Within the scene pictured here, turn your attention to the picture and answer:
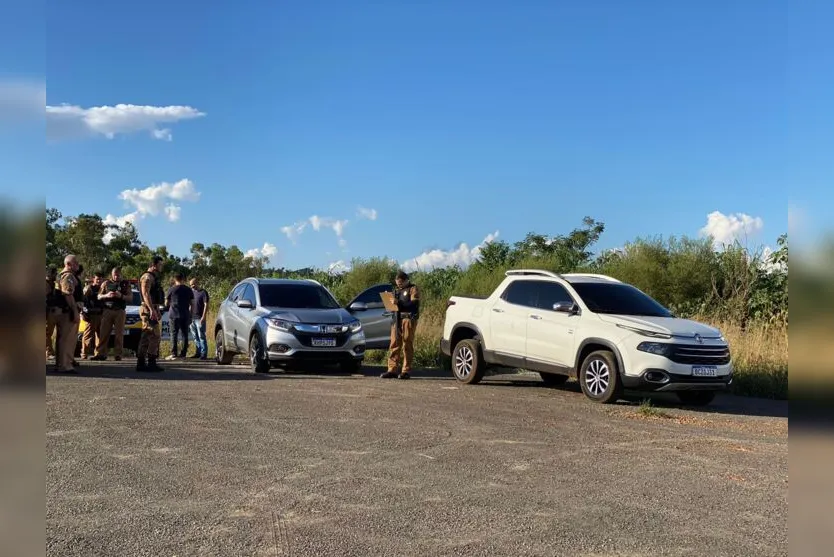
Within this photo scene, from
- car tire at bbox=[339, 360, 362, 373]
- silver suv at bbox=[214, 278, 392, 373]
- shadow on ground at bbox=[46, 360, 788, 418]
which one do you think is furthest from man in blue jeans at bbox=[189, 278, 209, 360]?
car tire at bbox=[339, 360, 362, 373]

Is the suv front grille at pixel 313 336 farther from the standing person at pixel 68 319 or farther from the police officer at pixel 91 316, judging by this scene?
the police officer at pixel 91 316

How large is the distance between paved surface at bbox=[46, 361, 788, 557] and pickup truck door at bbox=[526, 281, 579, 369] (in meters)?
0.97

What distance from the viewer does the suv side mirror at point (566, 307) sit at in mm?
11844

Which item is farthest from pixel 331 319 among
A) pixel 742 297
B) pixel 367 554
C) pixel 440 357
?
pixel 742 297

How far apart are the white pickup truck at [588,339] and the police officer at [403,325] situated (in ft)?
2.28

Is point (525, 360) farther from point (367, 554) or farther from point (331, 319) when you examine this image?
point (367, 554)

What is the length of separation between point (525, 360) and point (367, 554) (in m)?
8.23

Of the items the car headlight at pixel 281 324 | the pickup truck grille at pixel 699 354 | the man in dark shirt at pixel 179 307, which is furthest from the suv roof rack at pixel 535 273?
the man in dark shirt at pixel 179 307

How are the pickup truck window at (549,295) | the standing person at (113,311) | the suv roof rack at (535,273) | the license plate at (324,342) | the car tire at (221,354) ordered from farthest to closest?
the standing person at (113,311) < the car tire at (221,354) < the license plate at (324,342) < the suv roof rack at (535,273) < the pickup truck window at (549,295)

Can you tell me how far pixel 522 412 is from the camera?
1016 cm

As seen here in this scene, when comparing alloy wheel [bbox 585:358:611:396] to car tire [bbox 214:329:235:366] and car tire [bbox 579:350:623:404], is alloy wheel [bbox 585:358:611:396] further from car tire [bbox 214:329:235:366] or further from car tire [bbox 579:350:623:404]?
car tire [bbox 214:329:235:366]

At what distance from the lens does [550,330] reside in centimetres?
1209

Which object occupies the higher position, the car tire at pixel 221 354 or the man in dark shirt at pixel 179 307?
the man in dark shirt at pixel 179 307

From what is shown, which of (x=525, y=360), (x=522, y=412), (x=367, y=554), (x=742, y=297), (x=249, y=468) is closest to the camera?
(x=367, y=554)
